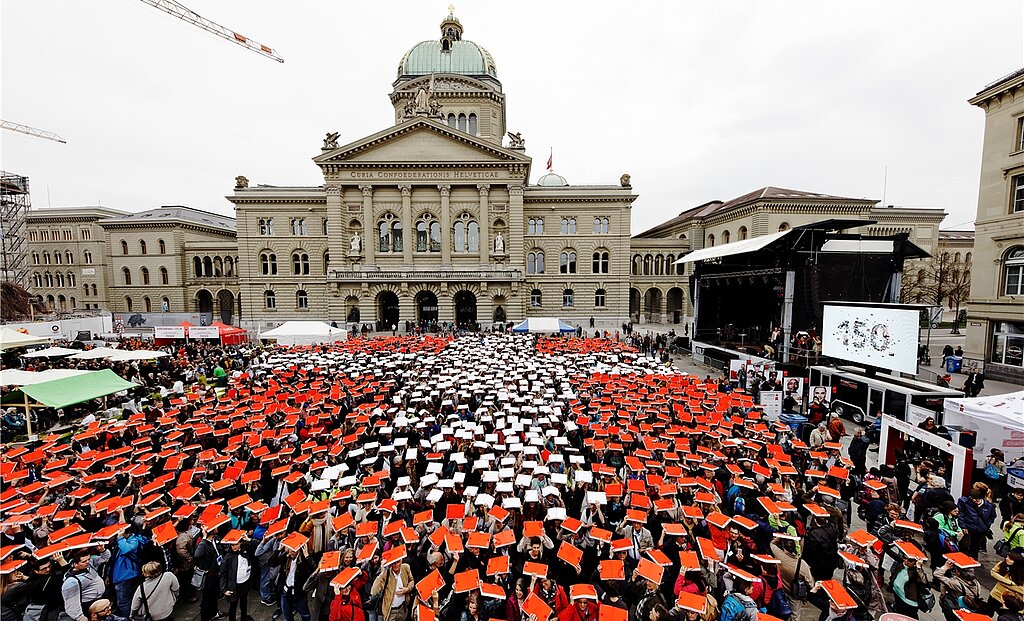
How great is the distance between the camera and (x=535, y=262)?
4869 centimetres

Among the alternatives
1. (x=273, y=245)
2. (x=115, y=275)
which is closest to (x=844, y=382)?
(x=273, y=245)

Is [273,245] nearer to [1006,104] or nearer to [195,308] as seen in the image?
[195,308]

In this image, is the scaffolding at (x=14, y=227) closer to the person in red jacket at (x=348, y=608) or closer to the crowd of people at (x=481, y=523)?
the crowd of people at (x=481, y=523)

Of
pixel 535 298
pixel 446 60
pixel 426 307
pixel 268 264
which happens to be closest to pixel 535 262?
pixel 535 298

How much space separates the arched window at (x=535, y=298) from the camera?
48781 millimetres

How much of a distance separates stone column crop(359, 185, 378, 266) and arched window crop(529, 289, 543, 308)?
17755 mm

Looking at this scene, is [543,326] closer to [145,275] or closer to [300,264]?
[300,264]

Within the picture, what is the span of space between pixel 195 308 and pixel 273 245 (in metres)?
17.6

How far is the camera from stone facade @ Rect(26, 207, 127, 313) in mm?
59625

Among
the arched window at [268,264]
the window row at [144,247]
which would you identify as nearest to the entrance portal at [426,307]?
A: the arched window at [268,264]

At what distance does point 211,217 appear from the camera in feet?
217

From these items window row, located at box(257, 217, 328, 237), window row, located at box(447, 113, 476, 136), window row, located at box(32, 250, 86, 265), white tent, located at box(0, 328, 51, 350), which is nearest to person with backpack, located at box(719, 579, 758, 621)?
white tent, located at box(0, 328, 51, 350)

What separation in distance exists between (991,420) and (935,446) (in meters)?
1.44

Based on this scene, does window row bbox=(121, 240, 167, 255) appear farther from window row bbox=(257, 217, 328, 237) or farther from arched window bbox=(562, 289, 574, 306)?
arched window bbox=(562, 289, 574, 306)
